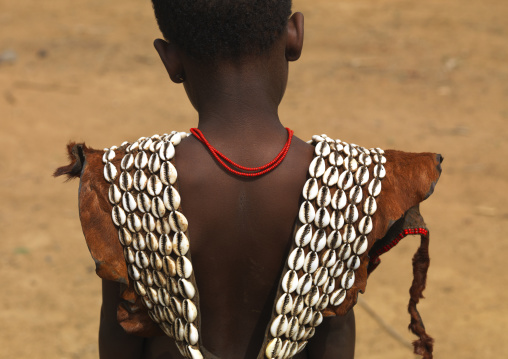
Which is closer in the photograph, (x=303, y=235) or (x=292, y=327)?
(x=303, y=235)

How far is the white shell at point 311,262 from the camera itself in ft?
6.26

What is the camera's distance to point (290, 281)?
192cm

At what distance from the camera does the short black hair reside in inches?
69.8

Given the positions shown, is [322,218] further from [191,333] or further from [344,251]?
[191,333]

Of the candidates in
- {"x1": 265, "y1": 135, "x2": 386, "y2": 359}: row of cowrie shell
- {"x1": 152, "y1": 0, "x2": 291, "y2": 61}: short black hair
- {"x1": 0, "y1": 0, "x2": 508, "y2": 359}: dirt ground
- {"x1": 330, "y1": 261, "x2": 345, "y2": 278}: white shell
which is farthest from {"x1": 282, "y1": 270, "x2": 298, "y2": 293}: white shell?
A: {"x1": 0, "y1": 0, "x2": 508, "y2": 359}: dirt ground

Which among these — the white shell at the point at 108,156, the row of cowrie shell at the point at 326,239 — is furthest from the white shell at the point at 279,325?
the white shell at the point at 108,156

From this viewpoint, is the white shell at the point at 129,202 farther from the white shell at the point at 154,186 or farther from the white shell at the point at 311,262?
the white shell at the point at 311,262

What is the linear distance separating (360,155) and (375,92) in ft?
21.5

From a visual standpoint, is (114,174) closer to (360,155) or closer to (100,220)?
(100,220)

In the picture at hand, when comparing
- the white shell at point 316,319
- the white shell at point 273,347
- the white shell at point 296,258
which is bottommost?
the white shell at point 273,347

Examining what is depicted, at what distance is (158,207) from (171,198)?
0.05 metres

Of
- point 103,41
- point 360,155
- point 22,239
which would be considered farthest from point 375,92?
point 360,155

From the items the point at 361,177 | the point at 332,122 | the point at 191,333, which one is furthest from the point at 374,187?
the point at 332,122

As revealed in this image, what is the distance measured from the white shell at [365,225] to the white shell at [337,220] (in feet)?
0.17
